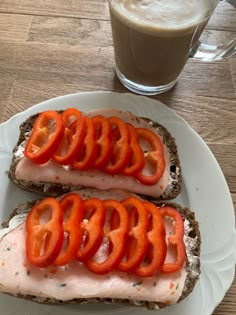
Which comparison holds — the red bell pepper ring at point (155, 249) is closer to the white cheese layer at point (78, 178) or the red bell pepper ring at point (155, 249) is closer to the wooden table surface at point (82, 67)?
the white cheese layer at point (78, 178)

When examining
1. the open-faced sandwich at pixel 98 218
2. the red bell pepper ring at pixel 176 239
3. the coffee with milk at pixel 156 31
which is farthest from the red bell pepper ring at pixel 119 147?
the coffee with milk at pixel 156 31

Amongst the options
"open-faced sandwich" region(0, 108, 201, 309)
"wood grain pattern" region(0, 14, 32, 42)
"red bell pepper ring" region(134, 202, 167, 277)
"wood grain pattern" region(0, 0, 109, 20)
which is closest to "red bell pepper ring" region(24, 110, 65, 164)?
"open-faced sandwich" region(0, 108, 201, 309)

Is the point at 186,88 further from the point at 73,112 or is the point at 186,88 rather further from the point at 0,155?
the point at 0,155

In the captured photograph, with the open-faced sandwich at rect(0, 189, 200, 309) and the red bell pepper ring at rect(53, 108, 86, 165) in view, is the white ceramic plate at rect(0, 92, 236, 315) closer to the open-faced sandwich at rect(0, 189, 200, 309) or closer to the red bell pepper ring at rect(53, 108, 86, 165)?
the open-faced sandwich at rect(0, 189, 200, 309)

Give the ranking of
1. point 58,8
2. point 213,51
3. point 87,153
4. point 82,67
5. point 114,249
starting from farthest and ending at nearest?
point 58,8, point 82,67, point 213,51, point 87,153, point 114,249

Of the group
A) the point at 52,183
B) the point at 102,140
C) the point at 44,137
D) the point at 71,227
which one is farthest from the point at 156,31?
the point at 71,227

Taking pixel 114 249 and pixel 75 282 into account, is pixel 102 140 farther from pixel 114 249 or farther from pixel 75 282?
pixel 75 282
